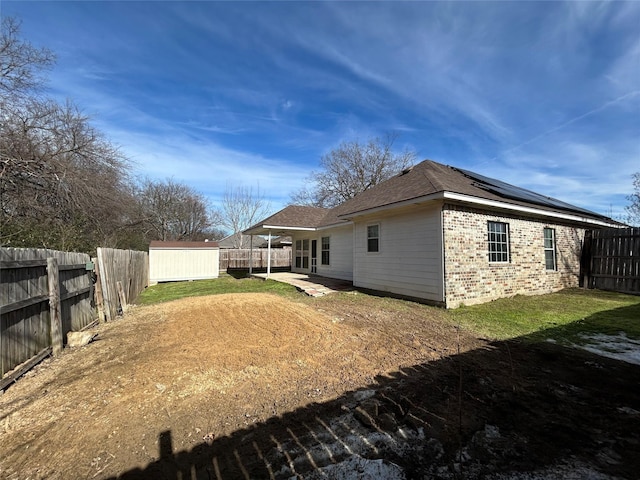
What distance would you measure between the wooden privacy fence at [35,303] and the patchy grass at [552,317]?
7455 mm

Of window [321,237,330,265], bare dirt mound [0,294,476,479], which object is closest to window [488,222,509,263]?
bare dirt mound [0,294,476,479]

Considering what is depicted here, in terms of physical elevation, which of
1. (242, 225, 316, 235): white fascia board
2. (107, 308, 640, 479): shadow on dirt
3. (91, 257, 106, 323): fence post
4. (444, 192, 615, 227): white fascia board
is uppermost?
(444, 192, 615, 227): white fascia board

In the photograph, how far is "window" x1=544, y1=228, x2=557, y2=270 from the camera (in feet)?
36.7

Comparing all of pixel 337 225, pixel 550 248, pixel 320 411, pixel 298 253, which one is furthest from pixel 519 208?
pixel 298 253

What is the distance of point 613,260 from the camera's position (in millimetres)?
11578

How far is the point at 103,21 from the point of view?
726cm

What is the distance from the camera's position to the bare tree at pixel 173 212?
34125mm

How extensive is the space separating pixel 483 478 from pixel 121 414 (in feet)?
10.8

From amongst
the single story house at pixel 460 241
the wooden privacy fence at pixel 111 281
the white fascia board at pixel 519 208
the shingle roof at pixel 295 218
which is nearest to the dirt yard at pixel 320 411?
the wooden privacy fence at pixel 111 281

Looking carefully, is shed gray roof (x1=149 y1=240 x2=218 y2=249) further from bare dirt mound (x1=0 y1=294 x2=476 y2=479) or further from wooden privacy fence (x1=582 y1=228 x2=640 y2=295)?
wooden privacy fence (x1=582 y1=228 x2=640 y2=295)

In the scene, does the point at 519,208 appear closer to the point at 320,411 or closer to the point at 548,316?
the point at 548,316

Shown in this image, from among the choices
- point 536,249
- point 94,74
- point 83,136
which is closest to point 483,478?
point 536,249

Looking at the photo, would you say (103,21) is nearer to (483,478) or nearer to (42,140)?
(42,140)

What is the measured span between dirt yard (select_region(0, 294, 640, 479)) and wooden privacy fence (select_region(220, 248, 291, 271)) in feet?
67.2
